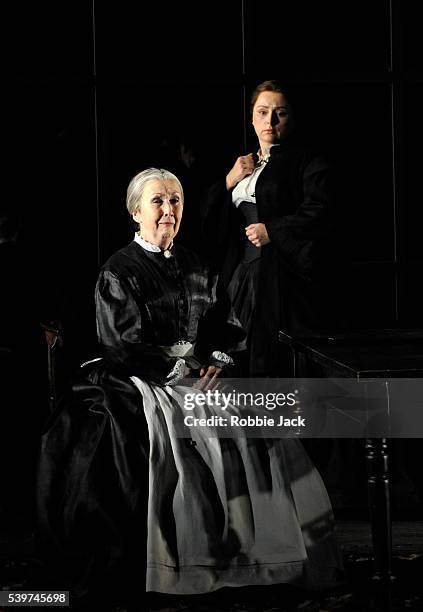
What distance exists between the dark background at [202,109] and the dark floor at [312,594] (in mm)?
1518

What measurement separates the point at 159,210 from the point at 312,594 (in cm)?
147

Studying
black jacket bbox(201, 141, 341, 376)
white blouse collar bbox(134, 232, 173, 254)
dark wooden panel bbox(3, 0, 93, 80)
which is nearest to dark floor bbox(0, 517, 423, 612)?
white blouse collar bbox(134, 232, 173, 254)

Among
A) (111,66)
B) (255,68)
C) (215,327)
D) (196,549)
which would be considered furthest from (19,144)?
(196,549)

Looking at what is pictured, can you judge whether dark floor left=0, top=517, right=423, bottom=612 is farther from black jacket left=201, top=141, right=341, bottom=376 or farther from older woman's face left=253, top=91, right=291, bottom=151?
older woman's face left=253, top=91, right=291, bottom=151

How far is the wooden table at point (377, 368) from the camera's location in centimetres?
309

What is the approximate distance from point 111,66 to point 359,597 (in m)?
2.91

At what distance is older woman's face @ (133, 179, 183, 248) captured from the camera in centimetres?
375

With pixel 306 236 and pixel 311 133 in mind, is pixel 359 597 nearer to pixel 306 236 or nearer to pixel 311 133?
pixel 306 236

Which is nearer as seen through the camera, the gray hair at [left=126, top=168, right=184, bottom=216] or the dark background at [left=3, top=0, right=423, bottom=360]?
the gray hair at [left=126, top=168, right=184, bottom=216]

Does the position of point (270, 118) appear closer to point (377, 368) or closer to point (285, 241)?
point (285, 241)

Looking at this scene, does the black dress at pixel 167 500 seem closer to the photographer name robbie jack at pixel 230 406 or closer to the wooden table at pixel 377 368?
the photographer name robbie jack at pixel 230 406

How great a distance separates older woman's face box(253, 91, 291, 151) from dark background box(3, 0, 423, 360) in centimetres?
9

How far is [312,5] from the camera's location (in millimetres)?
5152
